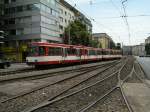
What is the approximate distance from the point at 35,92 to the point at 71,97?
1.91 m

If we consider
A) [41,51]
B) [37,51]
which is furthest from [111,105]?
[37,51]

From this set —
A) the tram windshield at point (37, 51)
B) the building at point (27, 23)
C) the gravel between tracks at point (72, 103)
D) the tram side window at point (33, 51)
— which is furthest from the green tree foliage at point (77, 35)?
the gravel between tracks at point (72, 103)

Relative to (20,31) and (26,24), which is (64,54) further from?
(20,31)

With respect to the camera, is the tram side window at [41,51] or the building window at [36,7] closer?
the tram side window at [41,51]

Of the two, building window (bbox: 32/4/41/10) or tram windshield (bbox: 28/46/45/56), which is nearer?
tram windshield (bbox: 28/46/45/56)

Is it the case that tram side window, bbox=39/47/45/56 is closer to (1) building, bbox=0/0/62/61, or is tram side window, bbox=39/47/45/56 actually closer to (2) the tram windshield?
(2) the tram windshield

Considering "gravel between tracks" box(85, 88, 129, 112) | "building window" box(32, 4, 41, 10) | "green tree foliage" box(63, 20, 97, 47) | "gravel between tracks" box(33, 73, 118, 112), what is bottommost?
"gravel between tracks" box(85, 88, 129, 112)

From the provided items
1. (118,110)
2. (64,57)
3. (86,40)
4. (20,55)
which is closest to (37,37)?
(20,55)

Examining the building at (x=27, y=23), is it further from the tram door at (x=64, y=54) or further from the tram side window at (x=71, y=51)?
the tram door at (x=64, y=54)

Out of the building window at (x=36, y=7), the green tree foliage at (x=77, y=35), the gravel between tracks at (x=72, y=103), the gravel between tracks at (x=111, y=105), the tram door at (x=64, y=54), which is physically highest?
the building window at (x=36, y=7)

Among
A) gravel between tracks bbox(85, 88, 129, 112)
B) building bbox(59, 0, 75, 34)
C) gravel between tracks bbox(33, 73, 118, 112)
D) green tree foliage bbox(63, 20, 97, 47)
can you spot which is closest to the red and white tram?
gravel between tracks bbox(33, 73, 118, 112)

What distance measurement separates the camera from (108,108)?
870 cm

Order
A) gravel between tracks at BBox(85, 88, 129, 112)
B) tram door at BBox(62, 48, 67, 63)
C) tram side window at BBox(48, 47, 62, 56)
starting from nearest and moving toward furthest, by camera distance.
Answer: gravel between tracks at BBox(85, 88, 129, 112), tram side window at BBox(48, 47, 62, 56), tram door at BBox(62, 48, 67, 63)

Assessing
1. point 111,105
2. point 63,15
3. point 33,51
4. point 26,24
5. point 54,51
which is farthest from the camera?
point 63,15
